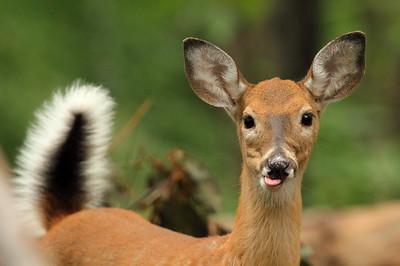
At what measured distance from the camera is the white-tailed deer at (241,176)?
530 centimetres

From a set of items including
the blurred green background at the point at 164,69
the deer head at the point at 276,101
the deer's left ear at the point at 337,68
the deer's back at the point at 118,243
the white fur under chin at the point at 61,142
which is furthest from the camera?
the blurred green background at the point at 164,69

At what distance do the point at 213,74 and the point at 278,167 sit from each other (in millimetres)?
1106

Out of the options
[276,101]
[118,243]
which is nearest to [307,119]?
[276,101]

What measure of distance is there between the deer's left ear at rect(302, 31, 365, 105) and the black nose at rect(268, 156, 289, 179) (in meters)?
0.91

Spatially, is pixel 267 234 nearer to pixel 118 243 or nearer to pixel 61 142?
pixel 118 243

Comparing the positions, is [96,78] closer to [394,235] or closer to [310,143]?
[394,235]

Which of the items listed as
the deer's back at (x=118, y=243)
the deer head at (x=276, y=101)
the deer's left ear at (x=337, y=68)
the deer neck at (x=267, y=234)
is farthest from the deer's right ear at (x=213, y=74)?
the deer's back at (x=118, y=243)

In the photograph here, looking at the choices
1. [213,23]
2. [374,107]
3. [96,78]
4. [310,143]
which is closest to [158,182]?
[310,143]

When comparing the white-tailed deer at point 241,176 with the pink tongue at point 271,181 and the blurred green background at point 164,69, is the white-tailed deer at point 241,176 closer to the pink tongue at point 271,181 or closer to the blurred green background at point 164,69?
the pink tongue at point 271,181

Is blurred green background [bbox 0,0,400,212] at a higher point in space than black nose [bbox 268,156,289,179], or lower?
higher

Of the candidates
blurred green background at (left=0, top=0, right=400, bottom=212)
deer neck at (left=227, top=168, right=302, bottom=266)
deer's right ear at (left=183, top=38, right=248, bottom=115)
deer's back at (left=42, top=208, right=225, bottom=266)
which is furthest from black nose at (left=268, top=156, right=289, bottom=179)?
blurred green background at (left=0, top=0, right=400, bottom=212)

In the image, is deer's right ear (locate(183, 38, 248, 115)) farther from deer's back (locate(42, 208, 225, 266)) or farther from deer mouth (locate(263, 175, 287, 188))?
deer mouth (locate(263, 175, 287, 188))

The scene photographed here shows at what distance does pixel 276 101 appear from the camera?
5418mm

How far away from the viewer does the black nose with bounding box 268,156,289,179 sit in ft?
16.0
